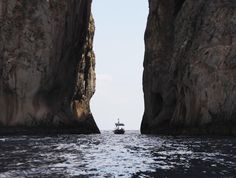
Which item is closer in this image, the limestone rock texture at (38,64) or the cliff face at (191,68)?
the cliff face at (191,68)

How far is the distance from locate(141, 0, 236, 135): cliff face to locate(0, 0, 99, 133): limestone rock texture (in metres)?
14.1

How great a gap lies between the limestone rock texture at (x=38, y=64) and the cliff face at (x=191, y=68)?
46.3ft

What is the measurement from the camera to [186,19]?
72.9 meters

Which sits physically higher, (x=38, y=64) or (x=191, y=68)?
Result: (x=38, y=64)

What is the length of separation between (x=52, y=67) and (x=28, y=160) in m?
51.1

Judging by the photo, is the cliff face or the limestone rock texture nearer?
the cliff face

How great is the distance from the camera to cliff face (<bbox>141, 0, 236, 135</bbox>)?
5994 centimetres

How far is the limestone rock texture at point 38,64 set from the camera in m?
A: 69.2

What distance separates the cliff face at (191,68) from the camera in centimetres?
5994

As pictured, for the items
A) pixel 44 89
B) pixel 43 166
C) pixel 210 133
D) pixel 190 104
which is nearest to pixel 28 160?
pixel 43 166

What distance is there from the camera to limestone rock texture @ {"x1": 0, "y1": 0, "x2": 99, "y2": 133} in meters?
69.2

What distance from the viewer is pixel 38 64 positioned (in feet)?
235

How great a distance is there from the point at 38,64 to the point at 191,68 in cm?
2409

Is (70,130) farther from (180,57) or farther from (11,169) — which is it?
(11,169)
